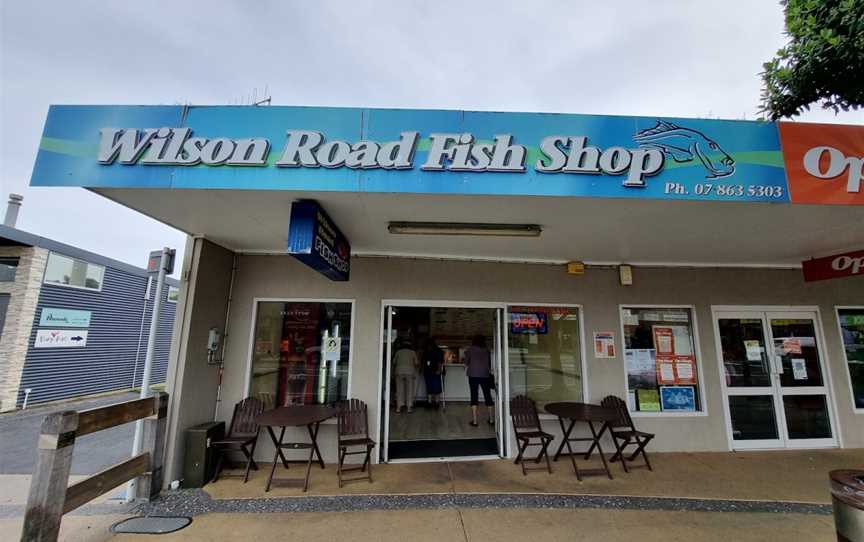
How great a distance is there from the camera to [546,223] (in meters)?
3.75

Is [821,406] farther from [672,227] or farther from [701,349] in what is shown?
[672,227]

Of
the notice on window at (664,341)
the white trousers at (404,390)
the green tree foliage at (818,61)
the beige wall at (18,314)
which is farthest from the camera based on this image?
the beige wall at (18,314)

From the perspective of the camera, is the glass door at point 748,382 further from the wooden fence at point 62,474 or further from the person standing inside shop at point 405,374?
the wooden fence at point 62,474

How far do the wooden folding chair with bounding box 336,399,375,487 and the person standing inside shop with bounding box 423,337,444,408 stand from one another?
138 inches

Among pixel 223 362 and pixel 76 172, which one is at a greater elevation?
pixel 76 172

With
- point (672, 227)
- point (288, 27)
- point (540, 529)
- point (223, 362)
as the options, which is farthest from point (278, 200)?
point (672, 227)

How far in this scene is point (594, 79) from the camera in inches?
227

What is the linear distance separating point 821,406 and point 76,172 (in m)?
9.14

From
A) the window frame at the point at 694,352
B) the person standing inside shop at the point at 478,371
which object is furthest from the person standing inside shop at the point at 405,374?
the window frame at the point at 694,352

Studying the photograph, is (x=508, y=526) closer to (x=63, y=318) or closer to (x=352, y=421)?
(x=352, y=421)

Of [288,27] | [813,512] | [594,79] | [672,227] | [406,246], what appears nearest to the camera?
[813,512]

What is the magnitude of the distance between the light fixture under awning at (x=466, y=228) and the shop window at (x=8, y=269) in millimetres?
10108

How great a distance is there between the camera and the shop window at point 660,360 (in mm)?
5121

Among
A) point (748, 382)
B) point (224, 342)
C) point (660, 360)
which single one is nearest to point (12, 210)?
point (224, 342)
